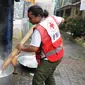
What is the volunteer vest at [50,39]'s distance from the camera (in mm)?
4145

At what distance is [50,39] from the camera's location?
4.21 meters

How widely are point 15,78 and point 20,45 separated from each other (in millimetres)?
2689

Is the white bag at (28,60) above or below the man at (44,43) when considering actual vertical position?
below

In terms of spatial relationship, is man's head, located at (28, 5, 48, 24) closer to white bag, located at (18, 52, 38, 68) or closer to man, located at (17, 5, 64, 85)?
man, located at (17, 5, 64, 85)

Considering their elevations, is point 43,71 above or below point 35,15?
below

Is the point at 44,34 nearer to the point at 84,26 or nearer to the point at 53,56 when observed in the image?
the point at 53,56

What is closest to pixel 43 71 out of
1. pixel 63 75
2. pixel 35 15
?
pixel 35 15

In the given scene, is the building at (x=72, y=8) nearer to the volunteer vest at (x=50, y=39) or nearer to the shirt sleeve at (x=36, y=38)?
the volunteer vest at (x=50, y=39)

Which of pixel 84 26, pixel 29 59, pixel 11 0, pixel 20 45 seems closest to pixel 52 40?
pixel 20 45

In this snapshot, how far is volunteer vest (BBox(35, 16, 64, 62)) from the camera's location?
4.14 m

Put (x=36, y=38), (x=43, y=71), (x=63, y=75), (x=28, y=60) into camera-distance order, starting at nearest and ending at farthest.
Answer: (x=36, y=38) < (x=43, y=71) < (x=28, y=60) < (x=63, y=75)

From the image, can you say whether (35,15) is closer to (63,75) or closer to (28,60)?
(28,60)

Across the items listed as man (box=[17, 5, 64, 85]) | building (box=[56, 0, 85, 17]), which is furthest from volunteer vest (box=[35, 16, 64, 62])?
building (box=[56, 0, 85, 17])

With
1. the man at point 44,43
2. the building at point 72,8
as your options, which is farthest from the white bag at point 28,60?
the building at point 72,8
